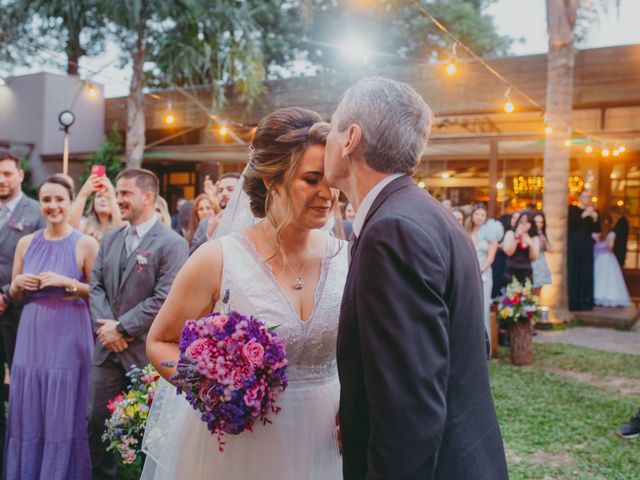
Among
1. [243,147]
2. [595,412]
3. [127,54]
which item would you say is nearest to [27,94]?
[127,54]

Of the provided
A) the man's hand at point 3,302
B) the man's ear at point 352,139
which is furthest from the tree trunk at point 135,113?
the man's ear at point 352,139

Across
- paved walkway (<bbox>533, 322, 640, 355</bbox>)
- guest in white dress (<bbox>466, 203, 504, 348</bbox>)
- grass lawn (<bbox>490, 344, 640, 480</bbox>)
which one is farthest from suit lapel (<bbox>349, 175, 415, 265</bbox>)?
paved walkway (<bbox>533, 322, 640, 355</bbox>)

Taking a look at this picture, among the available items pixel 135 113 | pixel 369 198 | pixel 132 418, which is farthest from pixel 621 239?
pixel 369 198

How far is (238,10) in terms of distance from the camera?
1711 centimetres

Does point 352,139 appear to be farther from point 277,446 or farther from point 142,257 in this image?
point 142,257

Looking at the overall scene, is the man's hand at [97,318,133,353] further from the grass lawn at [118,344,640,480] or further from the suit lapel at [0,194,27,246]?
the suit lapel at [0,194,27,246]

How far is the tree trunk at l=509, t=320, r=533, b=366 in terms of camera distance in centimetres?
854

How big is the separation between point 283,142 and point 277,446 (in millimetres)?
1186

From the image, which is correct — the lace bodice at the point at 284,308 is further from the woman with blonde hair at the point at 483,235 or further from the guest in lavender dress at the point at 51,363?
the woman with blonde hair at the point at 483,235

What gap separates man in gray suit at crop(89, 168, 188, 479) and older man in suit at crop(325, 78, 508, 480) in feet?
7.94

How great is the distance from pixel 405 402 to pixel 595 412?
5682 millimetres

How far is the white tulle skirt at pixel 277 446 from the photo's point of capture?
2.50 metres

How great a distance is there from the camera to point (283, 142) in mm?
2533

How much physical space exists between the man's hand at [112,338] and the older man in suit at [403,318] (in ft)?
8.18
